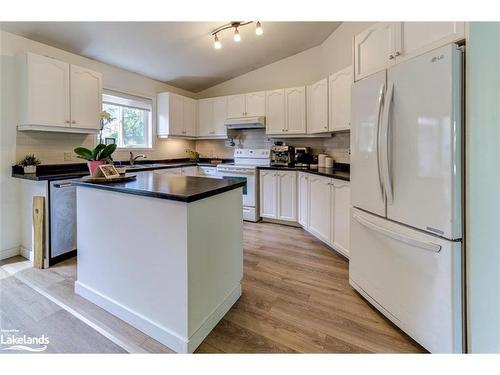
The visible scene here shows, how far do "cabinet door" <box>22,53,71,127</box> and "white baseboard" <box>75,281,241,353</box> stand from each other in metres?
1.86

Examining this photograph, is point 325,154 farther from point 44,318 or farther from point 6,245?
point 6,245

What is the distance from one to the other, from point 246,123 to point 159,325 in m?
3.46

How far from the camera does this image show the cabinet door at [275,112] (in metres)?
4.09

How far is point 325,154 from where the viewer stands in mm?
3904

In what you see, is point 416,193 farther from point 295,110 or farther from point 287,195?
point 295,110

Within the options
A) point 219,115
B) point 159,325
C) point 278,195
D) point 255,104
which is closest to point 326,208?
point 278,195

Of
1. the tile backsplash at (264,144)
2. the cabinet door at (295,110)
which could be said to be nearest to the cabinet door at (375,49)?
the tile backsplash at (264,144)

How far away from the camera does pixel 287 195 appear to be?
378cm

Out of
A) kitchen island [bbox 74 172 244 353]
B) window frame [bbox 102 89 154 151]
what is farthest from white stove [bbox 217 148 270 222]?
kitchen island [bbox 74 172 244 353]

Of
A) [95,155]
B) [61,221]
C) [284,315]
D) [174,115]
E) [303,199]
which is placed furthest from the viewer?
[174,115]

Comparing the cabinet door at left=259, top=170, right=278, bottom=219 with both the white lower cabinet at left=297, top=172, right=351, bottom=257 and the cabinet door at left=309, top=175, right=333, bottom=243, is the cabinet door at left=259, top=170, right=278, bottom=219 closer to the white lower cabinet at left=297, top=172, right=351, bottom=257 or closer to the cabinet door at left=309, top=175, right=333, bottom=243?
the white lower cabinet at left=297, top=172, right=351, bottom=257

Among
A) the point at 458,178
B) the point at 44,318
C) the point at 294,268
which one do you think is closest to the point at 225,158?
the point at 294,268

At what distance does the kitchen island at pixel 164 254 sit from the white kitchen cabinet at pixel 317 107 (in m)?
2.12

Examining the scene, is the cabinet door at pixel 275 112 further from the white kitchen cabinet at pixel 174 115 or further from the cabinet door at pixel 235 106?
the white kitchen cabinet at pixel 174 115
